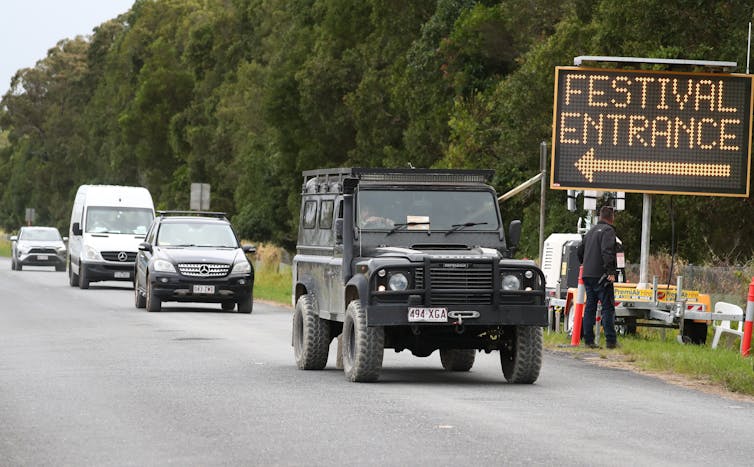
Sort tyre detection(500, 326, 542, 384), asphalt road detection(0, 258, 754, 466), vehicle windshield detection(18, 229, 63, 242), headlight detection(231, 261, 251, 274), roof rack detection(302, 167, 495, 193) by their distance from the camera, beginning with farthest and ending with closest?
vehicle windshield detection(18, 229, 63, 242) → headlight detection(231, 261, 251, 274) → roof rack detection(302, 167, 495, 193) → tyre detection(500, 326, 542, 384) → asphalt road detection(0, 258, 754, 466)

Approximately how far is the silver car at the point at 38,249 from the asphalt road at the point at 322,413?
1475 inches

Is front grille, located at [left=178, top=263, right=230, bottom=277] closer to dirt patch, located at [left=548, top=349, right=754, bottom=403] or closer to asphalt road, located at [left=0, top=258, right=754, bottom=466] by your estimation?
asphalt road, located at [left=0, top=258, right=754, bottom=466]

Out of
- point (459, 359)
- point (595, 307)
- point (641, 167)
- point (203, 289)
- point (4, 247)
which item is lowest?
point (459, 359)

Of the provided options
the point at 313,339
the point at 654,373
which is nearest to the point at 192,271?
the point at 313,339

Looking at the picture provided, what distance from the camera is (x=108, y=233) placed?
41.2 metres

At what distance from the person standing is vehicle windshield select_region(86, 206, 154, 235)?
2146 cm

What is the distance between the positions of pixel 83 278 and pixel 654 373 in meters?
24.3

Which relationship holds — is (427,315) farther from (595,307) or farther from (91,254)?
(91,254)

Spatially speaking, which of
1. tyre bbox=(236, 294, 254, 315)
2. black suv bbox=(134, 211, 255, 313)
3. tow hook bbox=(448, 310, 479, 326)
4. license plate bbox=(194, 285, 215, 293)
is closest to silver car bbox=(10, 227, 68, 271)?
black suv bbox=(134, 211, 255, 313)

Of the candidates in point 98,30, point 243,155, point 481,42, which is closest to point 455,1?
point 481,42

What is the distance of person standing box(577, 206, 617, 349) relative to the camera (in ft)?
69.9

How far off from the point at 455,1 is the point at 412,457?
149ft

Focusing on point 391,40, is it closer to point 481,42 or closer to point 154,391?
point 481,42

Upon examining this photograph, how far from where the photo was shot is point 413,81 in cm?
5656
